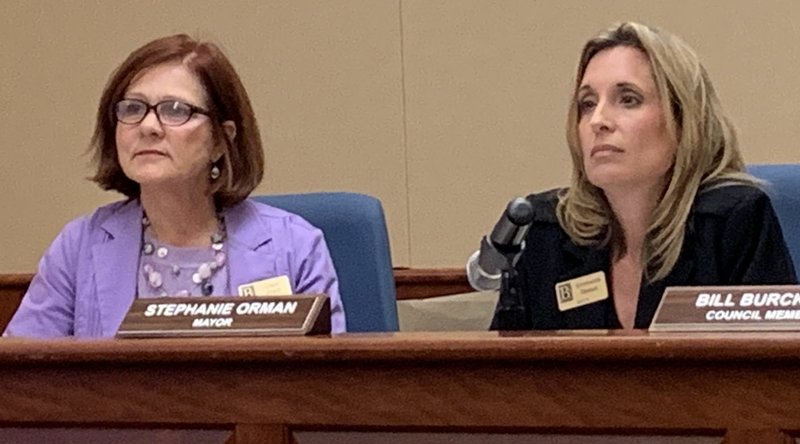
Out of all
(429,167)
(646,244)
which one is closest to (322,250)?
(646,244)

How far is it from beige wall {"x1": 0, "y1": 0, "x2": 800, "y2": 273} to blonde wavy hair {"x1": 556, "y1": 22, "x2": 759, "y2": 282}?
4.93ft

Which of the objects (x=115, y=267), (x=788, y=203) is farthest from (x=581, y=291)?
(x=115, y=267)

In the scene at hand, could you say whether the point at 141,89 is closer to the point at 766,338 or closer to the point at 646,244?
the point at 646,244

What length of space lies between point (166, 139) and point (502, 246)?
0.80 meters

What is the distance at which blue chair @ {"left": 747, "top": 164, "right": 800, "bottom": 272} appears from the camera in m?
2.28

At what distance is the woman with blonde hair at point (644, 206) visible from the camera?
214 cm

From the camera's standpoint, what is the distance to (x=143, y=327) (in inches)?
61.6

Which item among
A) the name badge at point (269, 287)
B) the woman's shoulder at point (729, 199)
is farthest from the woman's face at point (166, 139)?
the woman's shoulder at point (729, 199)

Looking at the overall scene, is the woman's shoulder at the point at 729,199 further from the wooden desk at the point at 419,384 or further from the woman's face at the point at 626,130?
the wooden desk at the point at 419,384

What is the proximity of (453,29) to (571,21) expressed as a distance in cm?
36

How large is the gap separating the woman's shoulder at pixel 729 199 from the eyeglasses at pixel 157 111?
91cm

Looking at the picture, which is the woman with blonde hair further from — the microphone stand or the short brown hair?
the short brown hair

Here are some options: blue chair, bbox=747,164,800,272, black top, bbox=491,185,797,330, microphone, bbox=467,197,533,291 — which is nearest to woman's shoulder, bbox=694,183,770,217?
black top, bbox=491,185,797,330

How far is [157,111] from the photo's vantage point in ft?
7.57
